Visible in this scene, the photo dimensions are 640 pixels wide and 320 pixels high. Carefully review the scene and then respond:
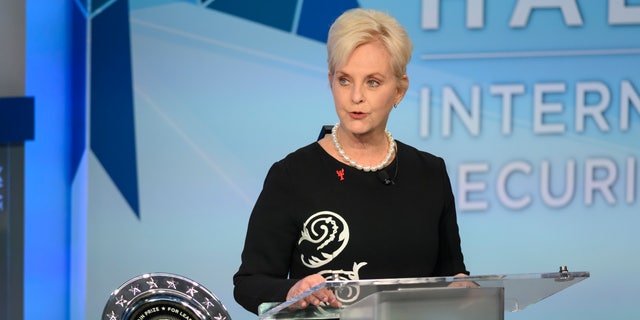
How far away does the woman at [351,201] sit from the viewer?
8.05 ft

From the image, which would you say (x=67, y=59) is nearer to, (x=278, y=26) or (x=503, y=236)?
(x=278, y=26)

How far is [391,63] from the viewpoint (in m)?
2.48

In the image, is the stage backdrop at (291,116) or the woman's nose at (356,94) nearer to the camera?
the woman's nose at (356,94)

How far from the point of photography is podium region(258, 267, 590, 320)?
1873mm

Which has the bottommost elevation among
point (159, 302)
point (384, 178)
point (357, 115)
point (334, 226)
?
point (159, 302)

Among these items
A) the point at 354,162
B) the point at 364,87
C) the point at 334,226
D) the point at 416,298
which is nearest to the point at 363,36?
the point at 364,87

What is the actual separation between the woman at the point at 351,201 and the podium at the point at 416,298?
44cm

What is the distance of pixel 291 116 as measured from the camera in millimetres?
4906

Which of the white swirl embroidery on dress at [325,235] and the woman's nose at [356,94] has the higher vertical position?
the woman's nose at [356,94]

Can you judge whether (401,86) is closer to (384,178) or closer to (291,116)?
(384,178)

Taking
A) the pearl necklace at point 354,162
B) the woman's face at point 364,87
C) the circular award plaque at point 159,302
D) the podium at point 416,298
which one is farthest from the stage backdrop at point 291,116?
the podium at point 416,298

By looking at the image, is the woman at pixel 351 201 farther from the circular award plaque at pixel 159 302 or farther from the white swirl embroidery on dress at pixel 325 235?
the circular award plaque at pixel 159 302

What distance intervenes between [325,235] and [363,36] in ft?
1.48

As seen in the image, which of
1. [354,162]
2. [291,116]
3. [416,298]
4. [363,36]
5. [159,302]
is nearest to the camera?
[416,298]
